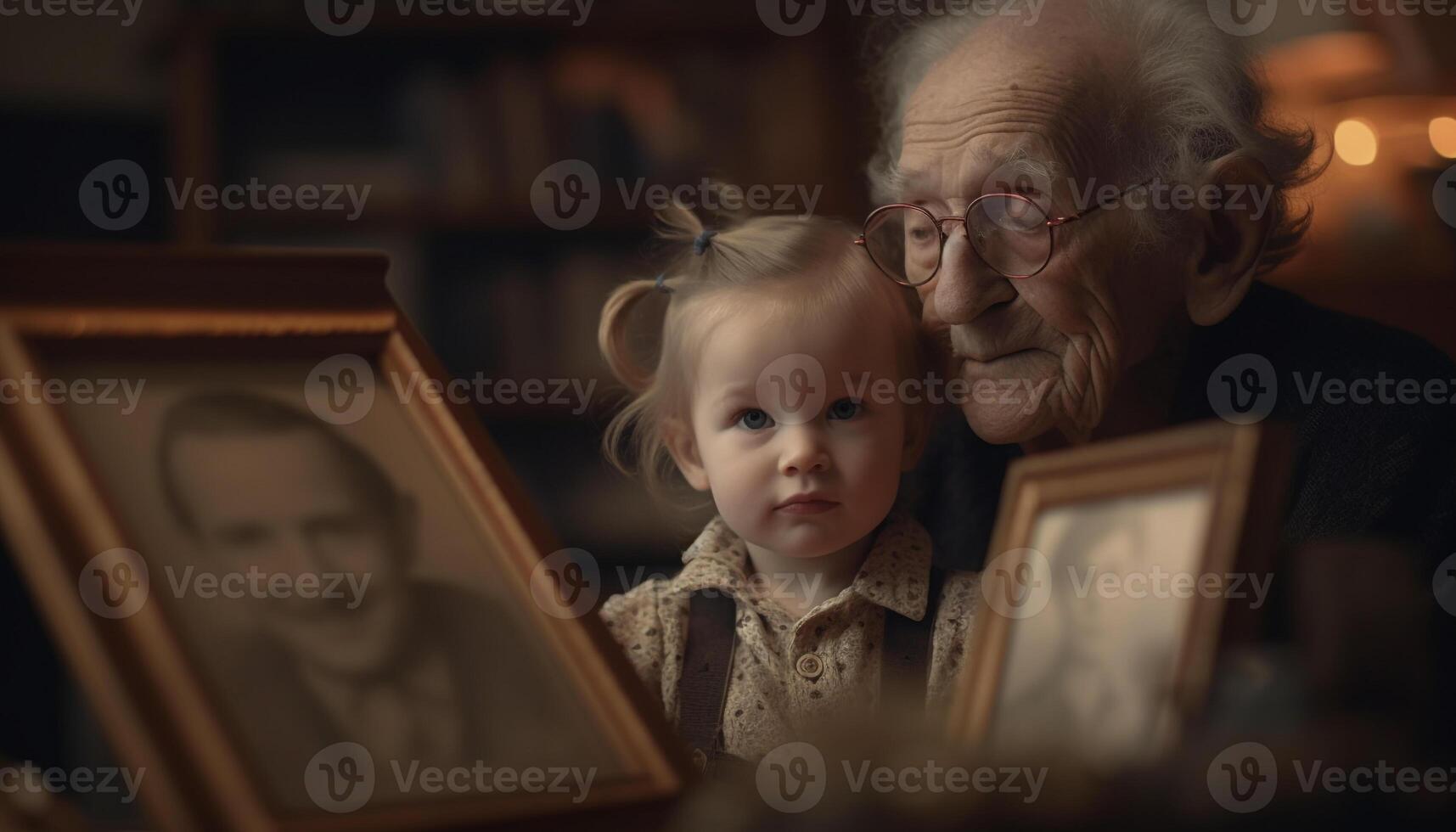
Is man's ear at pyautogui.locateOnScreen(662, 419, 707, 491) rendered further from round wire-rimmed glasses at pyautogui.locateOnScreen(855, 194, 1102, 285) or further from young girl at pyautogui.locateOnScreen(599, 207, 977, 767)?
round wire-rimmed glasses at pyautogui.locateOnScreen(855, 194, 1102, 285)

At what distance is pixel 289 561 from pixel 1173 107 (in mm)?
1096

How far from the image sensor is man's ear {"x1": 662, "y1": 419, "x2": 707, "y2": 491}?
1396 mm

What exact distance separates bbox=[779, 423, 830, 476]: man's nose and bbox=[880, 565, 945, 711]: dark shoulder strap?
0.16 meters

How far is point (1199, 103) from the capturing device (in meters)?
1.43

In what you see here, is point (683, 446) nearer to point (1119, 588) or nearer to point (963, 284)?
point (963, 284)

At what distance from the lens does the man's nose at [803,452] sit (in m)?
1.20

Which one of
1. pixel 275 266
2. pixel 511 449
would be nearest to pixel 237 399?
pixel 275 266

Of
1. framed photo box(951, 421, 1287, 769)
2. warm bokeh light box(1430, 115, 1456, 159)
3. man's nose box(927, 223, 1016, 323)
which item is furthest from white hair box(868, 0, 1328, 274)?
warm bokeh light box(1430, 115, 1456, 159)

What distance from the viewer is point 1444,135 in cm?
251

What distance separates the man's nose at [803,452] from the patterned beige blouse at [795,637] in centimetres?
12

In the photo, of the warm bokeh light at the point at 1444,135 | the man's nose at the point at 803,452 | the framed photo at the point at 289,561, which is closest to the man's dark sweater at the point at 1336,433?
the man's nose at the point at 803,452

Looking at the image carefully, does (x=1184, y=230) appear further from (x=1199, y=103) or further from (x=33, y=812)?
(x=33, y=812)

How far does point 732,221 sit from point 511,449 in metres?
2.19

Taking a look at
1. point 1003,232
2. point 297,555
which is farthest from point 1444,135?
Answer: point 297,555
